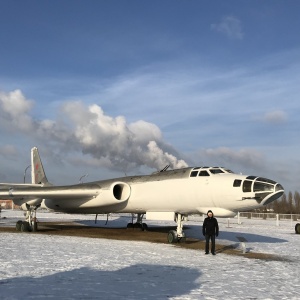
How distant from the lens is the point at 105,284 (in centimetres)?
817

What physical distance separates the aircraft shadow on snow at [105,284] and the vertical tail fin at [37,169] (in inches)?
800

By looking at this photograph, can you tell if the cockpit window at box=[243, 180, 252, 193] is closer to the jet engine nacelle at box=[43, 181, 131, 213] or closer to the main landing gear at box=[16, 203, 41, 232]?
the jet engine nacelle at box=[43, 181, 131, 213]

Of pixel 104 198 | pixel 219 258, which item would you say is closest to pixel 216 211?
pixel 219 258

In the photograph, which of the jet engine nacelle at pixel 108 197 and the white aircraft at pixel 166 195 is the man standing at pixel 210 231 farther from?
the jet engine nacelle at pixel 108 197

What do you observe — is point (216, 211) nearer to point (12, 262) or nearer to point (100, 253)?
point (100, 253)

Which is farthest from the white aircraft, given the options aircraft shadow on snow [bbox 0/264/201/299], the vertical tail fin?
aircraft shadow on snow [bbox 0/264/201/299]

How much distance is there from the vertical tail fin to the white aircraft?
4.75 meters

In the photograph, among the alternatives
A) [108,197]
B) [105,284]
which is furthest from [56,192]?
[105,284]

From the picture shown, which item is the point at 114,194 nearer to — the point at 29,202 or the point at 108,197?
the point at 108,197

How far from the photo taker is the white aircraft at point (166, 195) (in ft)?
48.9

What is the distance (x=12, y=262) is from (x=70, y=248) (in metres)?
3.78

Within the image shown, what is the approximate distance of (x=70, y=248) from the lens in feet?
46.4

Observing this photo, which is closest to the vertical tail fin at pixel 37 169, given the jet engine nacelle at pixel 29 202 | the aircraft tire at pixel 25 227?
the jet engine nacelle at pixel 29 202

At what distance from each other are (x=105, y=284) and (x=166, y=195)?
978 centimetres
